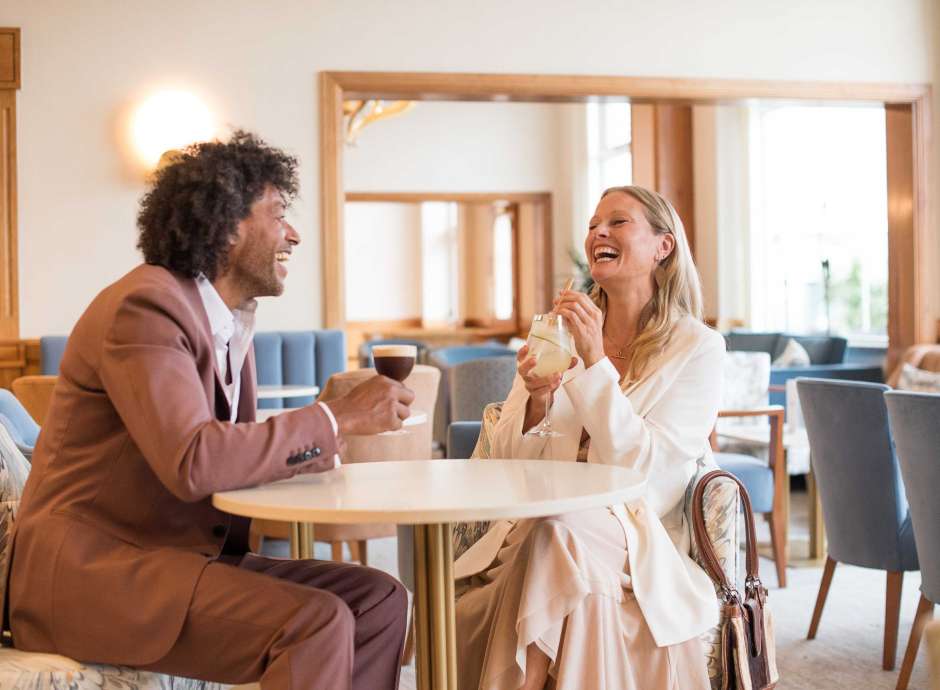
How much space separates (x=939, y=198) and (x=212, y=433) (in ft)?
20.2

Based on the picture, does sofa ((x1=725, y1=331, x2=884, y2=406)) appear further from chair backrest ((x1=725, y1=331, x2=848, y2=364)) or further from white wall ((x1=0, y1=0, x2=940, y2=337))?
white wall ((x1=0, y1=0, x2=940, y2=337))

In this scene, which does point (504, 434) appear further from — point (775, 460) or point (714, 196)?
point (714, 196)

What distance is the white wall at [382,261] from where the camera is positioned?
49.8 feet

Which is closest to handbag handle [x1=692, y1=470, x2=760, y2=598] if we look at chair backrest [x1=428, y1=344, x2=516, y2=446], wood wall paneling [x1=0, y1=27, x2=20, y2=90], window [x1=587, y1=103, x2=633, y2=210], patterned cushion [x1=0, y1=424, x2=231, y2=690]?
patterned cushion [x1=0, y1=424, x2=231, y2=690]

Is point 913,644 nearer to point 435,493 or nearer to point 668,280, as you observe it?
point 668,280

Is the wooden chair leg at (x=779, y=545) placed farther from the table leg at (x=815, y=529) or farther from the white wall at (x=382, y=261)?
the white wall at (x=382, y=261)

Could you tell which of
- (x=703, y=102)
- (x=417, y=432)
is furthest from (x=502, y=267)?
(x=417, y=432)

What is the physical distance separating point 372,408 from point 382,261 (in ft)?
44.5

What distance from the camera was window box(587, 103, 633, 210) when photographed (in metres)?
11.0

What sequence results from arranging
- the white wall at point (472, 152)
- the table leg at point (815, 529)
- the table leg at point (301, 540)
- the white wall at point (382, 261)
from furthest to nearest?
the white wall at point (382, 261)
the white wall at point (472, 152)
the table leg at point (815, 529)
the table leg at point (301, 540)

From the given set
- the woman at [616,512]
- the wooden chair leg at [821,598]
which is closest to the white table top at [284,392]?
the woman at [616,512]

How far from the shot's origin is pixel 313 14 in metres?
6.00

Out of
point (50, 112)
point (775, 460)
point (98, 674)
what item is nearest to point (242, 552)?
point (98, 674)

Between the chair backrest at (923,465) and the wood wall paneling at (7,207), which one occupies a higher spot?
the wood wall paneling at (7,207)
